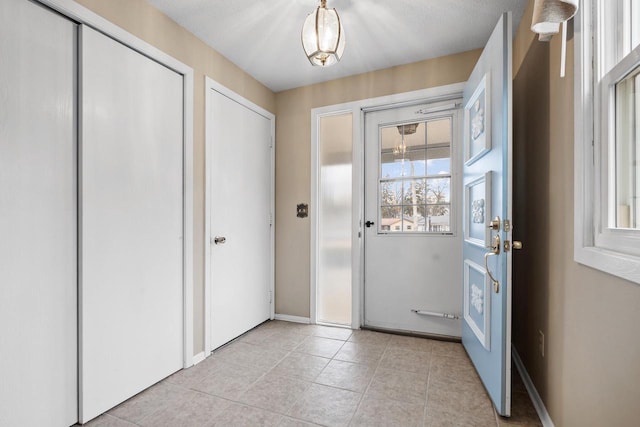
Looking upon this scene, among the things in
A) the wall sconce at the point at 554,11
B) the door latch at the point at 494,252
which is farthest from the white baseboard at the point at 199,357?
the wall sconce at the point at 554,11

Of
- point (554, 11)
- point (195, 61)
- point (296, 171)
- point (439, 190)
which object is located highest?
point (195, 61)

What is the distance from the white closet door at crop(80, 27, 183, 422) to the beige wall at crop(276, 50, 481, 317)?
1197 mm

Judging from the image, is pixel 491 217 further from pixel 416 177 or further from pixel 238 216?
pixel 238 216

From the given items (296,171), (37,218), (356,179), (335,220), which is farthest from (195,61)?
(335,220)

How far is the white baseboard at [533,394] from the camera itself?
1544 mm

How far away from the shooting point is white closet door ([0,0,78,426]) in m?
1.34

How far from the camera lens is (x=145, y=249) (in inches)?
75.5

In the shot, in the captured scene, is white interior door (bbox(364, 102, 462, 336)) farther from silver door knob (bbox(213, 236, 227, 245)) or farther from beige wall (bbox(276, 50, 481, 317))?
silver door knob (bbox(213, 236, 227, 245))

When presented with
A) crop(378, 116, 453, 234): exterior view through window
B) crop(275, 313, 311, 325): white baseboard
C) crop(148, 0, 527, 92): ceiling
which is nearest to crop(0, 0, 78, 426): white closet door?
crop(148, 0, 527, 92): ceiling

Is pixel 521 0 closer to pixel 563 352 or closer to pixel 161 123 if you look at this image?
pixel 563 352

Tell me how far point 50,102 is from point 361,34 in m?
1.93

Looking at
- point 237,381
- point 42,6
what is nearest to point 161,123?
point 42,6

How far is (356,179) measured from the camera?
291cm

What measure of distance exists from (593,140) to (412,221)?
171cm
